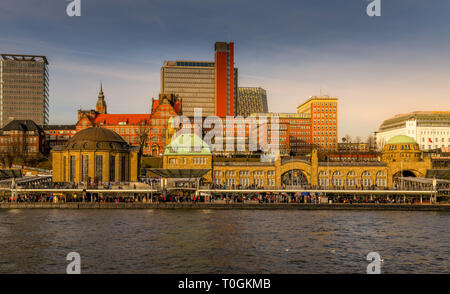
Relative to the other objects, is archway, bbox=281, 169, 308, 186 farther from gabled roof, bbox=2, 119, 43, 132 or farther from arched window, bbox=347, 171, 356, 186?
gabled roof, bbox=2, 119, 43, 132

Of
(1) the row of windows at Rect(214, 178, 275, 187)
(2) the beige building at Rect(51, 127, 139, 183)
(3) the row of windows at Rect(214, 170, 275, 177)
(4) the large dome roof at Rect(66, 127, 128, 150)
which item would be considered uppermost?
(4) the large dome roof at Rect(66, 127, 128, 150)

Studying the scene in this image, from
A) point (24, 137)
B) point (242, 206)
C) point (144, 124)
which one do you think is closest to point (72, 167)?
point (242, 206)

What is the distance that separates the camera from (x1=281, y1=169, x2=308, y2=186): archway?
113 m

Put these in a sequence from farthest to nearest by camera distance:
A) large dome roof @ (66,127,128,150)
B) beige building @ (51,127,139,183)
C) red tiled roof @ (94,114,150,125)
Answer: red tiled roof @ (94,114,150,125), large dome roof @ (66,127,128,150), beige building @ (51,127,139,183)

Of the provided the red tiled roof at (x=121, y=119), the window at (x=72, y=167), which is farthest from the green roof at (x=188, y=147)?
the red tiled roof at (x=121, y=119)

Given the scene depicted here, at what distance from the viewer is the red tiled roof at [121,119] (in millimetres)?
190625

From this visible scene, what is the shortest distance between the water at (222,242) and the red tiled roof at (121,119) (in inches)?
4459

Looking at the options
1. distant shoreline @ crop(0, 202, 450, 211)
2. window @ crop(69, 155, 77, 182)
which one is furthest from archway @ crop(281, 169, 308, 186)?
window @ crop(69, 155, 77, 182)

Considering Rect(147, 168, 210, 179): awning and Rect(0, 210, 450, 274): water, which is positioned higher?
Rect(147, 168, 210, 179): awning

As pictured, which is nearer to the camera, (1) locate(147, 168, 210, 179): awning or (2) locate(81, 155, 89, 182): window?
(2) locate(81, 155, 89, 182): window

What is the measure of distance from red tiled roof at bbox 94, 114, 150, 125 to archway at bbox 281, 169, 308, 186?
8983 centimetres

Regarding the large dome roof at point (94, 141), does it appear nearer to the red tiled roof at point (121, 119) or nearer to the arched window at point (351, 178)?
the arched window at point (351, 178)
